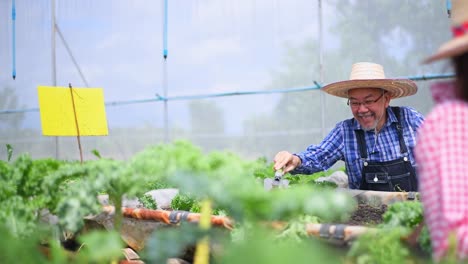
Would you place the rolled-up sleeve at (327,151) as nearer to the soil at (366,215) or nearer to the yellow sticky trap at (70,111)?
the soil at (366,215)

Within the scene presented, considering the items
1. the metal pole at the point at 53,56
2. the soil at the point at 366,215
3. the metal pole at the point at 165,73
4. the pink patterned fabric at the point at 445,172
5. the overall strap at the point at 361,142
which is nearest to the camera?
the pink patterned fabric at the point at 445,172

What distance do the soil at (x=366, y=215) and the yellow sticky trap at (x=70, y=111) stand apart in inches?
49.0

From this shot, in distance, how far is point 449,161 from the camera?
38.2 inches

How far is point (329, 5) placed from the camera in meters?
5.05

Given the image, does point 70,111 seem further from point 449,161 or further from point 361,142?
point 449,161

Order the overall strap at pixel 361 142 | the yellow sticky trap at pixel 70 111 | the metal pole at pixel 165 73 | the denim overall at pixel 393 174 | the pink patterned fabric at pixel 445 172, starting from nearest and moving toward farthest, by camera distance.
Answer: the pink patterned fabric at pixel 445 172, the yellow sticky trap at pixel 70 111, the denim overall at pixel 393 174, the overall strap at pixel 361 142, the metal pole at pixel 165 73

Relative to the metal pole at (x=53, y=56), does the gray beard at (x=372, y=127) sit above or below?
below

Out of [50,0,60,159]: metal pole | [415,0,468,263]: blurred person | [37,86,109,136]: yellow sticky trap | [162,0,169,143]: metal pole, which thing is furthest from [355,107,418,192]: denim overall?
[50,0,60,159]: metal pole

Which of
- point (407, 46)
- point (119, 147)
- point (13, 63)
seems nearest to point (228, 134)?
point (119, 147)

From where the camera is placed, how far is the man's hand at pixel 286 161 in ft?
8.24

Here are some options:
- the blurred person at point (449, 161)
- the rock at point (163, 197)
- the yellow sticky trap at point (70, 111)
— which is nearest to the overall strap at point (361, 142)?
the rock at point (163, 197)

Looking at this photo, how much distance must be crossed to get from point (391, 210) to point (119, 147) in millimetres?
5747

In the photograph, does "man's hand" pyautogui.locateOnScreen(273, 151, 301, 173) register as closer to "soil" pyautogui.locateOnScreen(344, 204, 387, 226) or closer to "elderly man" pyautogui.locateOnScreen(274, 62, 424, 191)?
"elderly man" pyautogui.locateOnScreen(274, 62, 424, 191)

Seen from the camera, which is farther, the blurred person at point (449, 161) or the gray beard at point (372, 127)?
the gray beard at point (372, 127)
